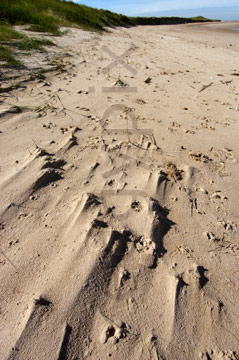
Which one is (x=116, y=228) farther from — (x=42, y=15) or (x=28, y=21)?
(x=42, y=15)

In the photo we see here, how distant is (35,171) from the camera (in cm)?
224

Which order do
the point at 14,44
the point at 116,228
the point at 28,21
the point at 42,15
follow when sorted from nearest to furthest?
the point at 116,228, the point at 14,44, the point at 28,21, the point at 42,15

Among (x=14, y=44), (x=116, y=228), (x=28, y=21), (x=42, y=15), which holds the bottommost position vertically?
(x=116, y=228)

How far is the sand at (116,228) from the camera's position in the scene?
4.30ft

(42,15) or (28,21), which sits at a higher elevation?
(42,15)

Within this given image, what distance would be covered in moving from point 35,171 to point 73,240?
915 millimetres

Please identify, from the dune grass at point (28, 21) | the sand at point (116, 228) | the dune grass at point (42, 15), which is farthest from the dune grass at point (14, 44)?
the dune grass at point (42, 15)

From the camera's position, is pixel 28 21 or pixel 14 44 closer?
pixel 14 44

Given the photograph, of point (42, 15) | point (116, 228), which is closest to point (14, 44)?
point (42, 15)

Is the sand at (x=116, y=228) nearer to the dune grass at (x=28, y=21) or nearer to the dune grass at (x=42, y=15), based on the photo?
the dune grass at (x=28, y=21)

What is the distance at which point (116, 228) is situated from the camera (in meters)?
1.81

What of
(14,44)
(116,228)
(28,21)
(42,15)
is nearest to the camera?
(116,228)

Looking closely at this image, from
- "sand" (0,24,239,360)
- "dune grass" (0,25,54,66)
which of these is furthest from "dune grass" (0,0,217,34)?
"sand" (0,24,239,360)

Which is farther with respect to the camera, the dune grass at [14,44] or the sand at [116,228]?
the dune grass at [14,44]
